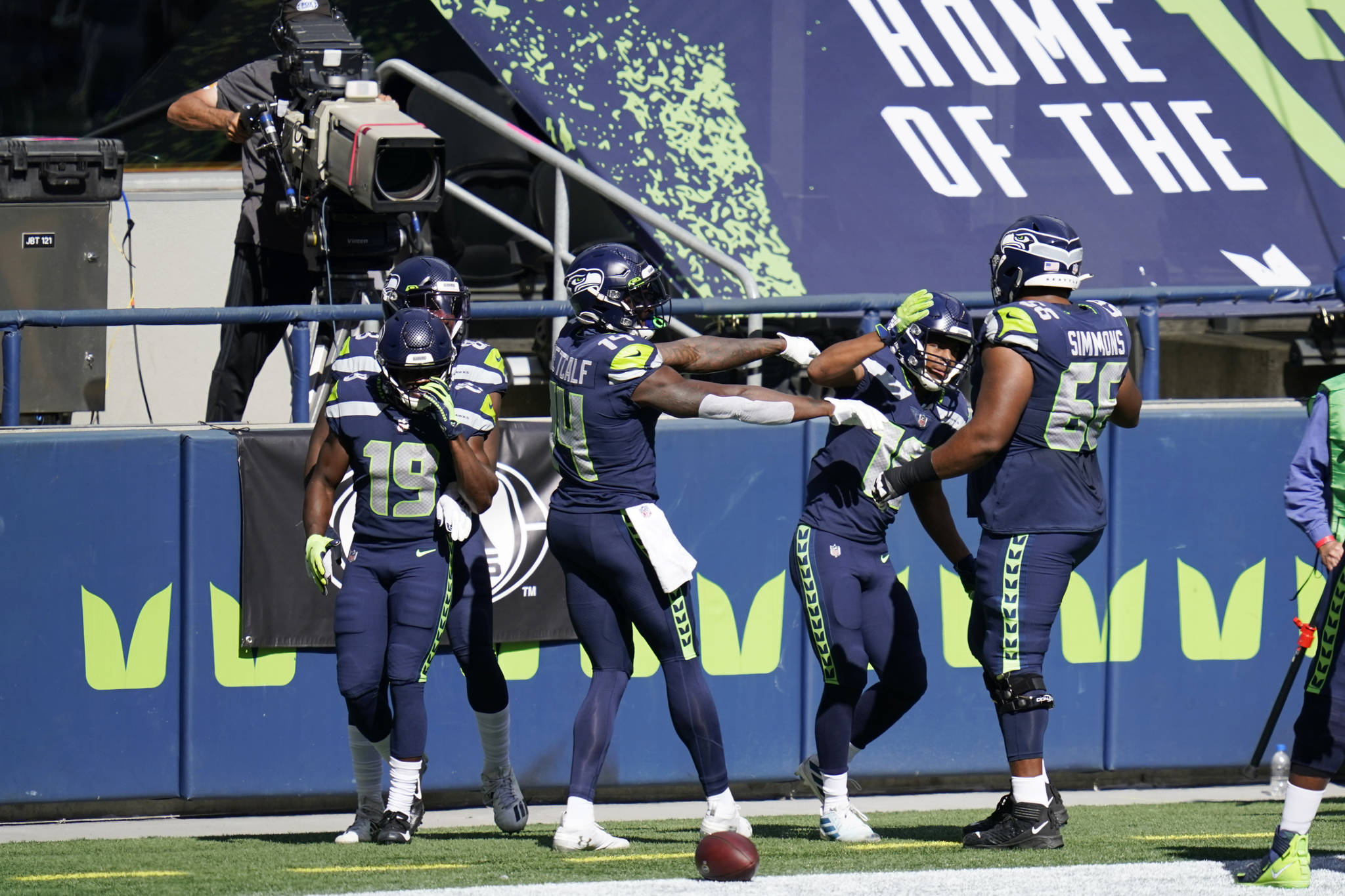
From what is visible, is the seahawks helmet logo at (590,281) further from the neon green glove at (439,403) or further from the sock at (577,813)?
the sock at (577,813)

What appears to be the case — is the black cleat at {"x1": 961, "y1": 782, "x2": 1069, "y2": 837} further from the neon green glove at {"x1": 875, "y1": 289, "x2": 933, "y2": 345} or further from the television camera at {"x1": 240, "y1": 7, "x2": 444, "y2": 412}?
the television camera at {"x1": 240, "y1": 7, "x2": 444, "y2": 412}

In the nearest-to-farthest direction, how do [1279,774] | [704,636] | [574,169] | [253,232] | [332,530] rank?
[332,530] < [704,636] < [1279,774] < [253,232] < [574,169]

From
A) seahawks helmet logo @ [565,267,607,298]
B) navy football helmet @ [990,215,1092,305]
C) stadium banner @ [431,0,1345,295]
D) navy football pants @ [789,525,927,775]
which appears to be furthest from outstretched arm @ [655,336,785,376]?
stadium banner @ [431,0,1345,295]

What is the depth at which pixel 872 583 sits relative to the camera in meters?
5.94

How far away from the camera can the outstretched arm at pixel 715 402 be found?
5398 mm

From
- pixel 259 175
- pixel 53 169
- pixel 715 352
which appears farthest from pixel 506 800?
pixel 53 169

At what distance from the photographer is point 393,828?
5820mm

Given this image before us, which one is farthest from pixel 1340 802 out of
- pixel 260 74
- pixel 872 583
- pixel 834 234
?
pixel 260 74

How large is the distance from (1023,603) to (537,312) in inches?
104

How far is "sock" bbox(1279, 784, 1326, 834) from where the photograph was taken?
4707mm

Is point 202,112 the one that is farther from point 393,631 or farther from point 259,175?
point 393,631

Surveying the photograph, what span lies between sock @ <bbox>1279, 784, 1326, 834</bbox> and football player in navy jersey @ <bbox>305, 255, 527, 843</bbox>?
2768mm

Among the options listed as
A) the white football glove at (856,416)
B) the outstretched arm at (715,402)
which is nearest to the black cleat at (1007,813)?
the white football glove at (856,416)

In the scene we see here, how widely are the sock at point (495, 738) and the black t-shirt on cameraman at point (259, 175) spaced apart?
301cm
